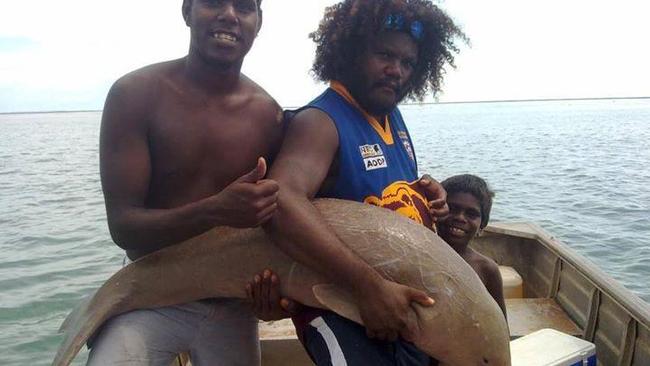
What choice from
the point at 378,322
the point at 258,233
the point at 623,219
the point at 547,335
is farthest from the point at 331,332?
the point at 623,219

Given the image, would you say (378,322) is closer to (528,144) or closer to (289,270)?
(289,270)

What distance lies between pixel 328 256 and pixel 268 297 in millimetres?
526

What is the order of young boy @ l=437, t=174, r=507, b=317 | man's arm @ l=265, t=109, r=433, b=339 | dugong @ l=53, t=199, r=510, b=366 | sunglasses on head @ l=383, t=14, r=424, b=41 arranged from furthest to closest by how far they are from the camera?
young boy @ l=437, t=174, r=507, b=317 → sunglasses on head @ l=383, t=14, r=424, b=41 → dugong @ l=53, t=199, r=510, b=366 → man's arm @ l=265, t=109, r=433, b=339

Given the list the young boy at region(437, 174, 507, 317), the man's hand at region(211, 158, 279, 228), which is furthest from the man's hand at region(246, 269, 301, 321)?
the young boy at region(437, 174, 507, 317)

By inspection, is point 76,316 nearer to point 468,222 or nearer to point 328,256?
point 328,256

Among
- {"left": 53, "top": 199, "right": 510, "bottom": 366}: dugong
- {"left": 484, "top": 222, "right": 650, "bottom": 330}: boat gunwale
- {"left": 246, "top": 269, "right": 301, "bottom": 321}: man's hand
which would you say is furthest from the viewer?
{"left": 484, "top": 222, "right": 650, "bottom": 330}: boat gunwale

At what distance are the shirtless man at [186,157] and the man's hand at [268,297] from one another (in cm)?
34

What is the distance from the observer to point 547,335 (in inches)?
158

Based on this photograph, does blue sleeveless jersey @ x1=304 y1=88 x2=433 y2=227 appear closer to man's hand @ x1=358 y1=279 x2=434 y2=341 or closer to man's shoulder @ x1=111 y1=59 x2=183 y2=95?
man's hand @ x1=358 y1=279 x2=434 y2=341

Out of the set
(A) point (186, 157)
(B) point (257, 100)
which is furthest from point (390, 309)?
(B) point (257, 100)

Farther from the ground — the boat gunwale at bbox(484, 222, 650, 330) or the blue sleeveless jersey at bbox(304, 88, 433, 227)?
the blue sleeveless jersey at bbox(304, 88, 433, 227)

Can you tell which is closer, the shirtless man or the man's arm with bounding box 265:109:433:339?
the man's arm with bounding box 265:109:433:339

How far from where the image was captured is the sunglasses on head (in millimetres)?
2932

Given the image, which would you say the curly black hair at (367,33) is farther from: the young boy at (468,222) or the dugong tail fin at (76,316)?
the dugong tail fin at (76,316)
